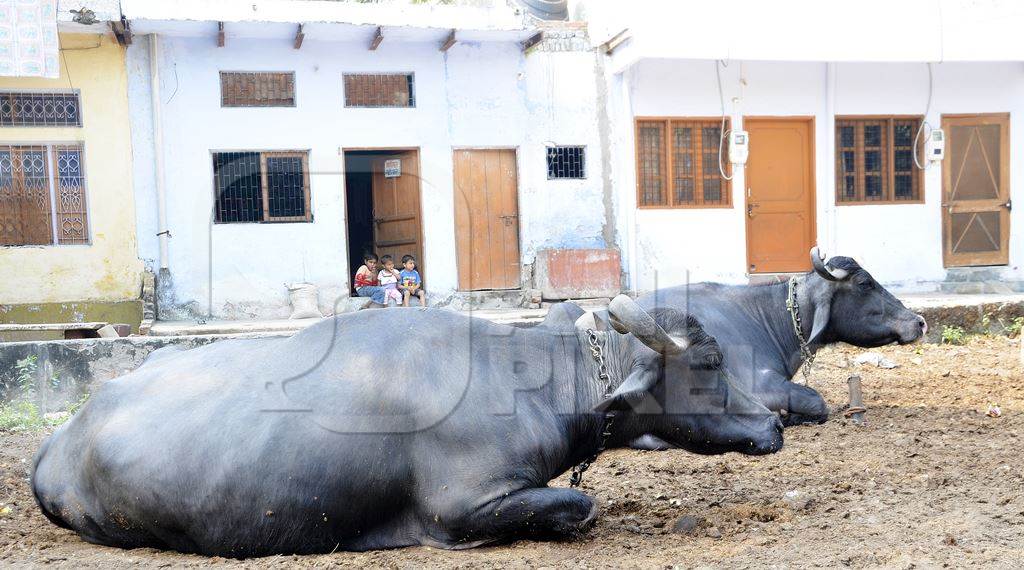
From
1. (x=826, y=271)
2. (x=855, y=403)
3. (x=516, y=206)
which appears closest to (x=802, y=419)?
(x=855, y=403)

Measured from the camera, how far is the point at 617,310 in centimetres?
442

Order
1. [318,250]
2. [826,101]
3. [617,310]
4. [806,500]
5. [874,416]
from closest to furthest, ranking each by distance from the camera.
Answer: [617,310] → [806,500] → [874,416] → [318,250] → [826,101]

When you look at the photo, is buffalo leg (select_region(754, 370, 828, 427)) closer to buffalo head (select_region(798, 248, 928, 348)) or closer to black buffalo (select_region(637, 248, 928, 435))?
black buffalo (select_region(637, 248, 928, 435))

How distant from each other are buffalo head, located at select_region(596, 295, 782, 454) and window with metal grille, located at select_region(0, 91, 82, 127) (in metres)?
11.2

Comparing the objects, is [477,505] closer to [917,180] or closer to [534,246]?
[534,246]

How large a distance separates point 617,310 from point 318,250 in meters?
10.4

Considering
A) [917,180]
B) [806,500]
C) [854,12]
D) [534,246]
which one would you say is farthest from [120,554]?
[917,180]

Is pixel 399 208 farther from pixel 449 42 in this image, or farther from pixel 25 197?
pixel 25 197

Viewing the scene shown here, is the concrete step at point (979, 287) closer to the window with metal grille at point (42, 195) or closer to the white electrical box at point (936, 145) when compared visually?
the white electrical box at point (936, 145)

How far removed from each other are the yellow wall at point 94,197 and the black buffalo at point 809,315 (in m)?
8.82

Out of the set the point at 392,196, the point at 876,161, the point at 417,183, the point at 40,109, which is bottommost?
the point at 392,196

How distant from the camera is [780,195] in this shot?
51.9 ft

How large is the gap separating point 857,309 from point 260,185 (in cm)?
914

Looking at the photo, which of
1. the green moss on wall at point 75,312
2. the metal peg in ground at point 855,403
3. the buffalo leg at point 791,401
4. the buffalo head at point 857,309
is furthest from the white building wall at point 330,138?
the buffalo leg at point 791,401
